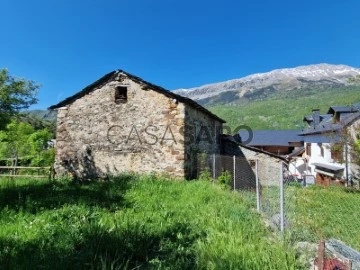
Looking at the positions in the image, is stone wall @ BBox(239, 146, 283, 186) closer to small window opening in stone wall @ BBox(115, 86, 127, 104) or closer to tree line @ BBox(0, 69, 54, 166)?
small window opening in stone wall @ BBox(115, 86, 127, 104)

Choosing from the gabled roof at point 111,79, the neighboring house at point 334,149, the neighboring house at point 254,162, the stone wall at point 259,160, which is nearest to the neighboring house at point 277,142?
the neighboring house at point 334,149

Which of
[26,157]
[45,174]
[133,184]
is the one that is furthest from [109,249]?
[26,157]

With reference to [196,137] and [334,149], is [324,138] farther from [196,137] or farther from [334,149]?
[196,137]

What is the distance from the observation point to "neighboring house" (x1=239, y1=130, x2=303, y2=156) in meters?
51.7

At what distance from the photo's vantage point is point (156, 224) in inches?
237

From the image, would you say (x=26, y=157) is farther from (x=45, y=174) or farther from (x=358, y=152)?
(x=358, y=152)

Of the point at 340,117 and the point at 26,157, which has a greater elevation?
the point at 340,117

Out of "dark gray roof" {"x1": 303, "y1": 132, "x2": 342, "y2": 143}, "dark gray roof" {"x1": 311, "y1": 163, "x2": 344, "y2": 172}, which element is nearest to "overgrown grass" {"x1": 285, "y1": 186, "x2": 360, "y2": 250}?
"dark gray roof" {"x1": 303, "y1": 132, "x2": 342, "y2": 143}

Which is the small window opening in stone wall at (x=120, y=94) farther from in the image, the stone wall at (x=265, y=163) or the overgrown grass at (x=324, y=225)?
the overgrown grass at (x=324, y=225)

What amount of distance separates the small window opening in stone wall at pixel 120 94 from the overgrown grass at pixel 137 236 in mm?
6635

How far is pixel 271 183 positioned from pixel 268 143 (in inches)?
1449

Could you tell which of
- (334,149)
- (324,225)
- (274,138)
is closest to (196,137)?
(324,225)

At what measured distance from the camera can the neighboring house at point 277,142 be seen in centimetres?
5166

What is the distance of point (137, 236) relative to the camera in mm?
5129
